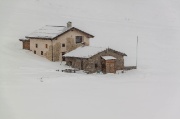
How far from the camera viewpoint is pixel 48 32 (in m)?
5.88

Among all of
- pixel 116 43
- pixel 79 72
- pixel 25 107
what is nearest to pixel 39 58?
pixel 79 72

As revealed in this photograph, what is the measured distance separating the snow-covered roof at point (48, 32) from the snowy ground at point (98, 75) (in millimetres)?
89

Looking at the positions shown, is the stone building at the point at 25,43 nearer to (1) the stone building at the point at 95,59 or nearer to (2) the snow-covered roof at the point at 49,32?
(2) the snow-covered roof at the point at 49,32

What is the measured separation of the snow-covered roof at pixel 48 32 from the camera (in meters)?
5.62

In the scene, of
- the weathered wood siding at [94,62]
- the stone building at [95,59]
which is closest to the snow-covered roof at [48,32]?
the stone building at [95,59]

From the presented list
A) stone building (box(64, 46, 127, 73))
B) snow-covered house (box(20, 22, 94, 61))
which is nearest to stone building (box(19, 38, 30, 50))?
snow-covered house (box(20, 22, 94, 61))

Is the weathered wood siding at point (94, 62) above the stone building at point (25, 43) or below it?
below

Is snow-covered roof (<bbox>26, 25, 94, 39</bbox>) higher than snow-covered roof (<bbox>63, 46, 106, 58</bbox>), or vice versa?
snow-covered roof (<bbox>26, 25, 94, 39</bbox>)

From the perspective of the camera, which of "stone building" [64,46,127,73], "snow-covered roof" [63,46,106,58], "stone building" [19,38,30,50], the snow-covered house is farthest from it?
"snow-covered roof" [63,46,106,58]

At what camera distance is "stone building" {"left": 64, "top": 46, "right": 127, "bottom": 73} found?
570 centimetres

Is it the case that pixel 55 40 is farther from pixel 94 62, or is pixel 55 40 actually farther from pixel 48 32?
pixel 94 62

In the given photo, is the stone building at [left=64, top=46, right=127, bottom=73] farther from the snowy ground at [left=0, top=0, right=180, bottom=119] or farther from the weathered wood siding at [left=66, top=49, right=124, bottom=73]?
the snowy ground at [left=0, top=0, right=180, bottom=119]

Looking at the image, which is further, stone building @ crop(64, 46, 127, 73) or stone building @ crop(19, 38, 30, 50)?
stone building @ crop(64, 46, 127, 73)

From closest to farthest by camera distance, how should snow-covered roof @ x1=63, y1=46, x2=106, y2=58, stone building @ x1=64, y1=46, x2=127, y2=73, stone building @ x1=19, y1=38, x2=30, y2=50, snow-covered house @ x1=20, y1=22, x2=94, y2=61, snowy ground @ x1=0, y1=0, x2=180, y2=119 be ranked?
1. snowy ground @ x1=0, y1=0, x2=180, y2=119
2. stone building @ x1=19, y1=38, x2=30, y2=50
3. snow-covered house @ x1=20, y1=22, x2=94, y2=61
4. stone building @ x1=64, y1=46, x2=127, y2=73
5. snow-covered roof @ x1=63, y1=46, x2=106, y2=58
